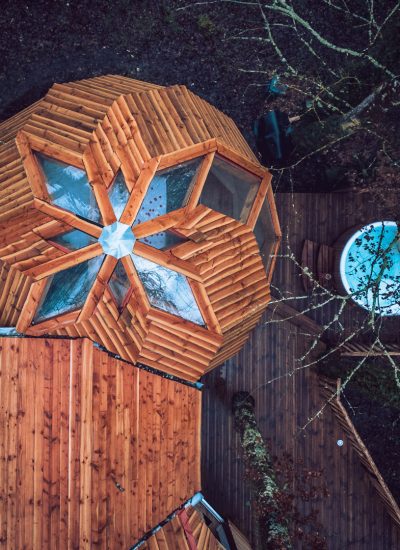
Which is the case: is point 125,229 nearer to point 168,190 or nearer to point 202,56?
point 168,190

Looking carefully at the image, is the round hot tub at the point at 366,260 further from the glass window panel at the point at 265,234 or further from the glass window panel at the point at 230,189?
the glass window panel at the point at 230,189

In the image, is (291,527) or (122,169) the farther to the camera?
(291,527)

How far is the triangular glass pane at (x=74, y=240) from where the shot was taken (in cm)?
874

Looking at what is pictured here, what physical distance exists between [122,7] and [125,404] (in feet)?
32.2

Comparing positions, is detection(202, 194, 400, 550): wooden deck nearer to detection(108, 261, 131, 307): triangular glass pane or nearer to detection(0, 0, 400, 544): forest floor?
detection(0, 0, 400, 544): forest floor

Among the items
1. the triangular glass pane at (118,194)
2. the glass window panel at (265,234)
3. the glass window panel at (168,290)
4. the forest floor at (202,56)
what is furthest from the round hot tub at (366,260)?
the triangular glass pane at (118,194)

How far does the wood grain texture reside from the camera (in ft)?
26.7

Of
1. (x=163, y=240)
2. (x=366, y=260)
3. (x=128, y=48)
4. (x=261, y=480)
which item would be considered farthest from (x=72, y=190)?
(x=366, y=260)

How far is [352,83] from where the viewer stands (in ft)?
38.8

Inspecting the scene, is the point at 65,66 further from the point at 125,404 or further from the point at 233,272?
the point at 125,404

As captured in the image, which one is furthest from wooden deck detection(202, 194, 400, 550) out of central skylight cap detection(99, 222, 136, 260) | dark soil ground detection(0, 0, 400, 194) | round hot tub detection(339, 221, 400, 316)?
central skylight cap detection(99, 222, 136, 260)

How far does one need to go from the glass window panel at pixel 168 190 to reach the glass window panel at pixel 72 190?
887 mm

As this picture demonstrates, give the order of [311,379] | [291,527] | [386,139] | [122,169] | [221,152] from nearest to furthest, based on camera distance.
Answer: [122,169] < [221,152] < [386,139] < [291,527] < [311,379]

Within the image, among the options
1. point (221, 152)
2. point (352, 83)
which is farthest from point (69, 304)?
point (352, 83)
